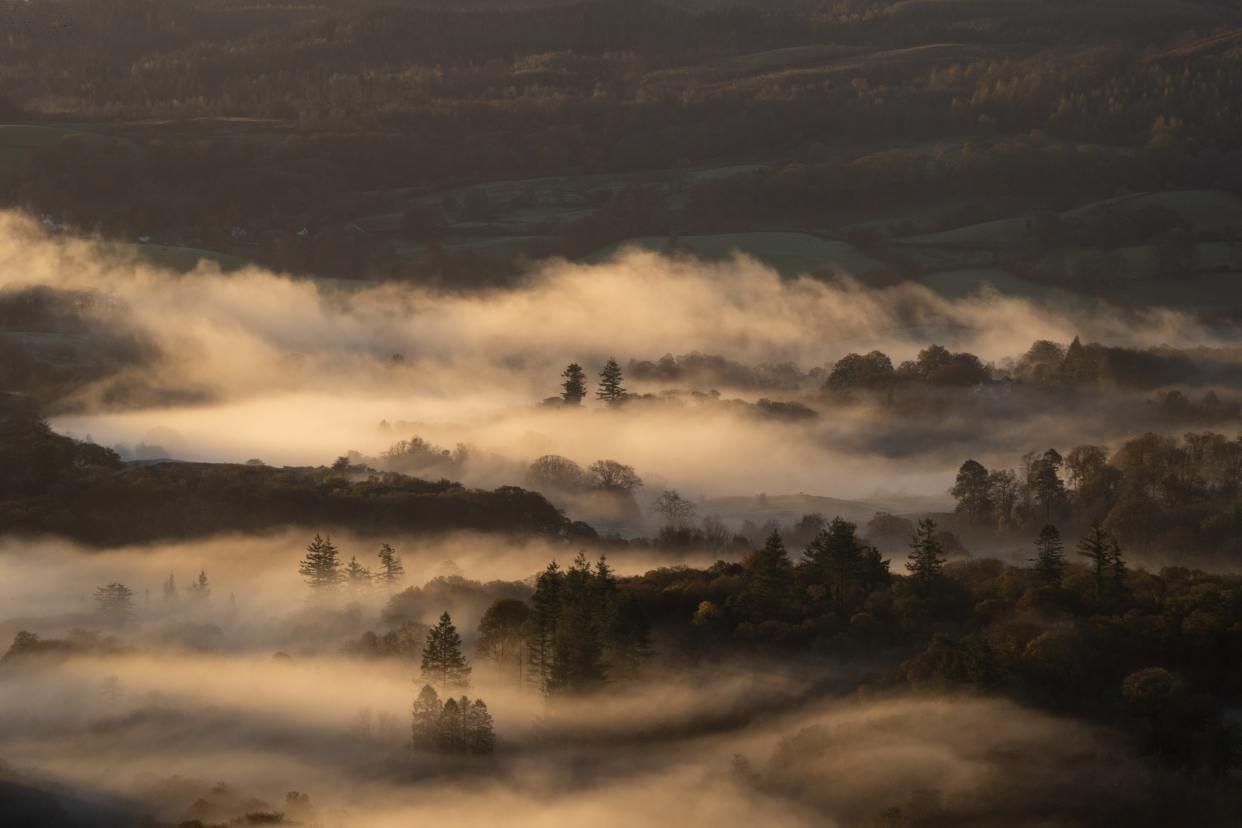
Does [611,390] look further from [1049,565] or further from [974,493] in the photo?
[1049,565]

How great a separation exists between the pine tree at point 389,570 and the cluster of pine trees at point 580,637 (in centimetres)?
865

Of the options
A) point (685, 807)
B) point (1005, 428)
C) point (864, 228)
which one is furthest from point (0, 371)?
point (864, 228)

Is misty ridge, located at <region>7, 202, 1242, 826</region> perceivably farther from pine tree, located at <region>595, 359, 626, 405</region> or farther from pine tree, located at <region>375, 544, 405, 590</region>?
pine tree, located at <region>595, 359, 626, 405</region>

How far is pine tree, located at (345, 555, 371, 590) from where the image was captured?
5462cm

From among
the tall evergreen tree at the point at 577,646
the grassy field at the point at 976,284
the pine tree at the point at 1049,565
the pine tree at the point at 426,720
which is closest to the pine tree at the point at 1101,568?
the pine tree at the point at 1049,565

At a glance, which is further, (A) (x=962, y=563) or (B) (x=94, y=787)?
(A) (x=962, y=563)

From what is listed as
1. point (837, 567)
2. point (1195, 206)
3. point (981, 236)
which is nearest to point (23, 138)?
point (981, 236)

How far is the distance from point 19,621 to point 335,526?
11498mm

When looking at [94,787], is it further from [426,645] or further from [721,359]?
[721,359]

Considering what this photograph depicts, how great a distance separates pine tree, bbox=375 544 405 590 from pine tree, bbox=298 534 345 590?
1.15 meters

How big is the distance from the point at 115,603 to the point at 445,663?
14.4 m

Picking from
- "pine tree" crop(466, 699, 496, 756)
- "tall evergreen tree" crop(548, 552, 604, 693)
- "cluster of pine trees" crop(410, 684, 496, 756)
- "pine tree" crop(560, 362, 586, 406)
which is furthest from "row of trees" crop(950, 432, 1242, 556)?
"pine tree" crop(560, 362, 586, 406)

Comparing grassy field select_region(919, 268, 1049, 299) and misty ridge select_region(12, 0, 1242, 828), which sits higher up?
grassy field select_region(919, 268, 1049, 299)

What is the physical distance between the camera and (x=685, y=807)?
39.7 metres
